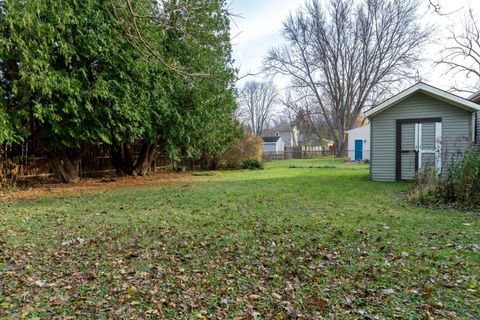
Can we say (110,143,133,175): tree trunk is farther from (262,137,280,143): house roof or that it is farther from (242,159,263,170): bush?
(262,137,280,143): house roof

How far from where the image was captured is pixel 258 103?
163 feet

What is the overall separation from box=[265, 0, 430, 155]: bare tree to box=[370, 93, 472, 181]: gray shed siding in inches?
739

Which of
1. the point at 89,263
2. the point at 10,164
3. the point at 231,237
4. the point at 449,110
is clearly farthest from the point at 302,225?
the point at 10,164

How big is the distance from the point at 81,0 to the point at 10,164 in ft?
17.4

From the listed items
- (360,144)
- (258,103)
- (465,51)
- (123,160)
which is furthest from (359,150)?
(258,103)

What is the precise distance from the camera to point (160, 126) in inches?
472

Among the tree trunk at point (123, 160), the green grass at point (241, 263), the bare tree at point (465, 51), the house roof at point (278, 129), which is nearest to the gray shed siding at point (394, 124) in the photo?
the green grass at point (241, 263)

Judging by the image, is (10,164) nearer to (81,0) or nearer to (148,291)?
(81,0)

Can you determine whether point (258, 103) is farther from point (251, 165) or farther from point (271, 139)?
point (251, 165)

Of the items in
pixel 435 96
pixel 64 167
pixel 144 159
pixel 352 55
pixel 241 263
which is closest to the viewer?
pixel 241 263

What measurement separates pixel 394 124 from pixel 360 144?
18.3 metres

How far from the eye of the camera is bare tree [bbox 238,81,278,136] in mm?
48500

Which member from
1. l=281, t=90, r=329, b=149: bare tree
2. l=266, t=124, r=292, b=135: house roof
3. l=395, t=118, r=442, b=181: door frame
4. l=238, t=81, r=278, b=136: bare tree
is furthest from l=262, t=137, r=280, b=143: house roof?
l=395, t=118, r=442, b=181: door frame

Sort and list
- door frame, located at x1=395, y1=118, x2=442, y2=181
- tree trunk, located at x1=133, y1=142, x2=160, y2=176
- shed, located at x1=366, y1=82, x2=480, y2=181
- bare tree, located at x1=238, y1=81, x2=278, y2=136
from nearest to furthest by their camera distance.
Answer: shed, located at x1=366, y1=82, x2=480, y2=181, door frame, located at x1=395, y1=118, x2=442, y2=181, tree trunk, located at x1=133, y1=142, x2=160, y2=176, bare tree, located at x1=238, y1=81, x2=278, y2=136
